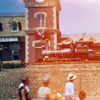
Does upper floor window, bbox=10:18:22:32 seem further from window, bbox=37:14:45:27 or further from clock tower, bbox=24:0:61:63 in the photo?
window, bbox=37:14:45:27

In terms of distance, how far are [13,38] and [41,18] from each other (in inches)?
193

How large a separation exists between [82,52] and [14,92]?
11679 mm

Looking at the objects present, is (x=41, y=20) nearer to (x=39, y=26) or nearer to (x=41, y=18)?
(x=41, y=18)

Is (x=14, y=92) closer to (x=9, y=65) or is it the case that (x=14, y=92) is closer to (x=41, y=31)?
(x=9, y=65)

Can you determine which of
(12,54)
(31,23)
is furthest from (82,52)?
(12,54)

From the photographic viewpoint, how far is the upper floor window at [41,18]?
27109 mm

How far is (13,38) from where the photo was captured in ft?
94.6

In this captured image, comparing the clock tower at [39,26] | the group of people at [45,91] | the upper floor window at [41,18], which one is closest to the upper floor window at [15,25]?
the clock tower at [39,26]

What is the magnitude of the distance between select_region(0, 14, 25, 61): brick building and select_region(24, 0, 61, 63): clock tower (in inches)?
93.8

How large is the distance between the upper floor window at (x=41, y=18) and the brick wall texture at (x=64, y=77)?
9.33m

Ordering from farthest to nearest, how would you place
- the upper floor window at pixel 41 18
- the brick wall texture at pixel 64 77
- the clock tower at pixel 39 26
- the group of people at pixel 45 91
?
the upper floor window at pixel 41 18 → the clock tower at pixel 39 26 → the brick wall texture at pixel 64 77 → the group of people at pixel 45 91

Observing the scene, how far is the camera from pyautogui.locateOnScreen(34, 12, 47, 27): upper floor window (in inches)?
1067

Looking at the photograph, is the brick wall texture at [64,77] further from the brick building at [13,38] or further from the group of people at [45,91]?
the brick building at [13,38]

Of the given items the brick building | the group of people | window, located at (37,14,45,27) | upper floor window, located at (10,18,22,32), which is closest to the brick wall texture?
the group of people
